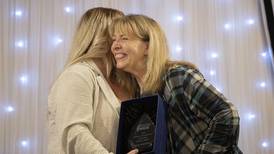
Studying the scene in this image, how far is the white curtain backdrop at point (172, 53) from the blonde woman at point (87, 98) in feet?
5.21

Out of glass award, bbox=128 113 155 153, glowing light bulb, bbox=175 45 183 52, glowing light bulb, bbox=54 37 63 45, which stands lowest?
glass award, bbox=128 113 155 153

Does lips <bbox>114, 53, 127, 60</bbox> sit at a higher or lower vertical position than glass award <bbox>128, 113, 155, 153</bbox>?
higher

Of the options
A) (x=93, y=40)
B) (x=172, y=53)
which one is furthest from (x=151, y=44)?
(x=172, y=53)

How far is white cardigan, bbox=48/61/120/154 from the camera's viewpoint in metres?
1.55

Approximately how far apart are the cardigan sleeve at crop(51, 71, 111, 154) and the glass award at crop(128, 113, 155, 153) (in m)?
0.12

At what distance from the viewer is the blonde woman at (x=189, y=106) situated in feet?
4.88

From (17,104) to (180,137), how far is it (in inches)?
83.1

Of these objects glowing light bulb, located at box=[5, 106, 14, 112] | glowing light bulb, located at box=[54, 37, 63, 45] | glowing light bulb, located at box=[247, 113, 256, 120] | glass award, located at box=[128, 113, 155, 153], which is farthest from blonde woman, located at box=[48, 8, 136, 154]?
glowing light bulb, located at box=[247, 113, 256, 120]

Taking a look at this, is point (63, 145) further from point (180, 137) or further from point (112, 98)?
point (180, 137)

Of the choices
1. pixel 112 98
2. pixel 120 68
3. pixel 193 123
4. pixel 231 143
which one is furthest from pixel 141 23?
pixel 231 143

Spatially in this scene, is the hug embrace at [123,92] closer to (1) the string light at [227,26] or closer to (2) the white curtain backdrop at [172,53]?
(2) the white curtain backdrop at [172,53]

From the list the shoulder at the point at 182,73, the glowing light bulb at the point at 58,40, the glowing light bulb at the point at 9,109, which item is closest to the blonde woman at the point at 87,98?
the shoulder at the point at 182,73

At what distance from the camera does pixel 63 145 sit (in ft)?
5.17

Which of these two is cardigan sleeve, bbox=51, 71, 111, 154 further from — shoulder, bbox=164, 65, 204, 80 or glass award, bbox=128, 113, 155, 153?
shoulder, bbox=164, 65, 204, 80
